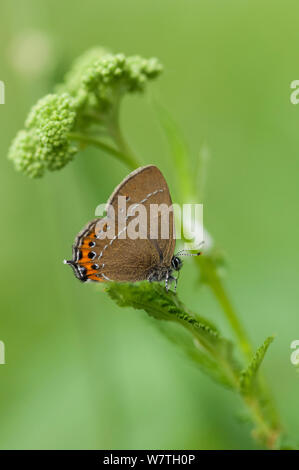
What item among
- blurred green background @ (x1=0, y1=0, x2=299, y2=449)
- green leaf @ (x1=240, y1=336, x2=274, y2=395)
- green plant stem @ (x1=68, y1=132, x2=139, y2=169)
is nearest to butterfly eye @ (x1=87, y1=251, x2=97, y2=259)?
green plant stem @ (x1=68, y1=132, x2=139, y2=169)

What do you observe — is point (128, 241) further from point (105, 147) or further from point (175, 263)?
point (105, 147)

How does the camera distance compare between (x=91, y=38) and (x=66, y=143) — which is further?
(x=91, y=38)

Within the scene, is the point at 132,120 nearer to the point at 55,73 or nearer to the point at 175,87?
the point at 175,87

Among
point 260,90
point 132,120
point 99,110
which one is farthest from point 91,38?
point 99,110

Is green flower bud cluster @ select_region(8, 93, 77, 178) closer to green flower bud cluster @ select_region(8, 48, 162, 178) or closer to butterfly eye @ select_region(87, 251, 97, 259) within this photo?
green flower bud cluster @ select_region(8, 48, 162, 178)

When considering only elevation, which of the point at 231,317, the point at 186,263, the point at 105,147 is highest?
the point at 186,263

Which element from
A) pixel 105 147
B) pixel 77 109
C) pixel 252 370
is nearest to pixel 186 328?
pixel 252 370
